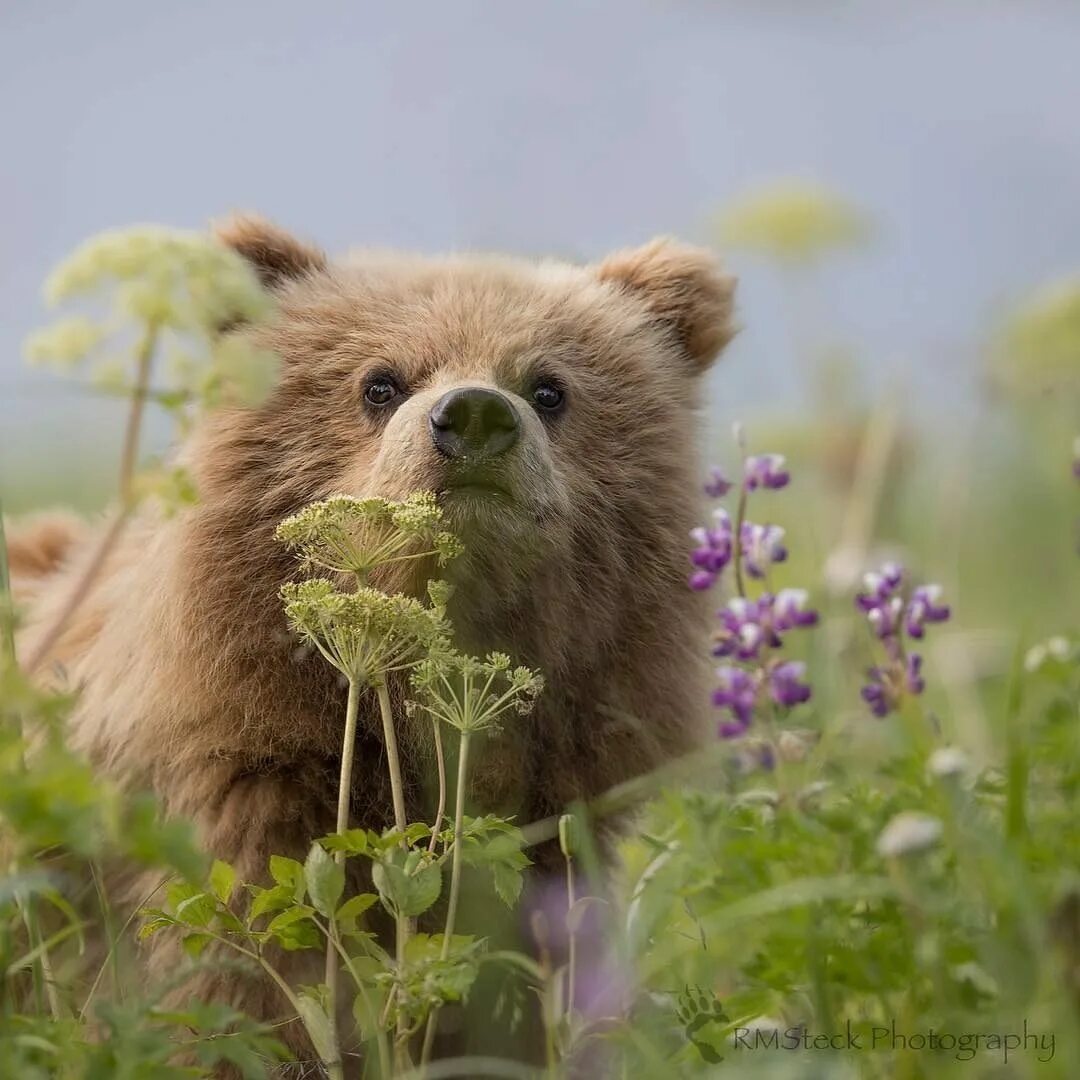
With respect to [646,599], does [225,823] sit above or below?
below

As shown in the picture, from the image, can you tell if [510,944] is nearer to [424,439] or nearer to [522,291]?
[424,439]

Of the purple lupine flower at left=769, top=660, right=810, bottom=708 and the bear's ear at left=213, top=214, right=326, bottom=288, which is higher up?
the bear's ear at left=213, top=214, right=326, bottom=288

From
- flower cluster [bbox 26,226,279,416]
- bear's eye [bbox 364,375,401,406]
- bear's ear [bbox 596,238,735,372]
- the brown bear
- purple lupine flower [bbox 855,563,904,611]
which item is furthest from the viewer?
bear's ear [bbox 596,238,735,372]

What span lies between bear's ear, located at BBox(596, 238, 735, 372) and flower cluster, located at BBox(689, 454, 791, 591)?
449 millimetres

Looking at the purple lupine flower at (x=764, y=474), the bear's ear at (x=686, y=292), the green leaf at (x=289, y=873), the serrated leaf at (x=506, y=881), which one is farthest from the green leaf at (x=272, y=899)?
the bear's ear at (x=686, y=292)

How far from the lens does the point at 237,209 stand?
3.58 metres

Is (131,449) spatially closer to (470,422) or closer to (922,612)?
(470,422)

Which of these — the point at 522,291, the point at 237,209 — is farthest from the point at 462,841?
the point at 237,209

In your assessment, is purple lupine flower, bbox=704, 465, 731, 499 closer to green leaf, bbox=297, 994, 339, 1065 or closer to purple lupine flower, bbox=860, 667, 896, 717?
purple lupine flower, bbox=860, 667, 896, 717

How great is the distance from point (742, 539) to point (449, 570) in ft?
2.11

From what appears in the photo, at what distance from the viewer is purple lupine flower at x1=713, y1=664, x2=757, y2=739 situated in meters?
3.09

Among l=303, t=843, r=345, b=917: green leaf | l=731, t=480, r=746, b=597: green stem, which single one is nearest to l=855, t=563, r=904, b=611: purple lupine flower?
l=731, t=480, r=746, b=597: green stem

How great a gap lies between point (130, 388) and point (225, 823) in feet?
4.00

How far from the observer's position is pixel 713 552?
10.2ft
